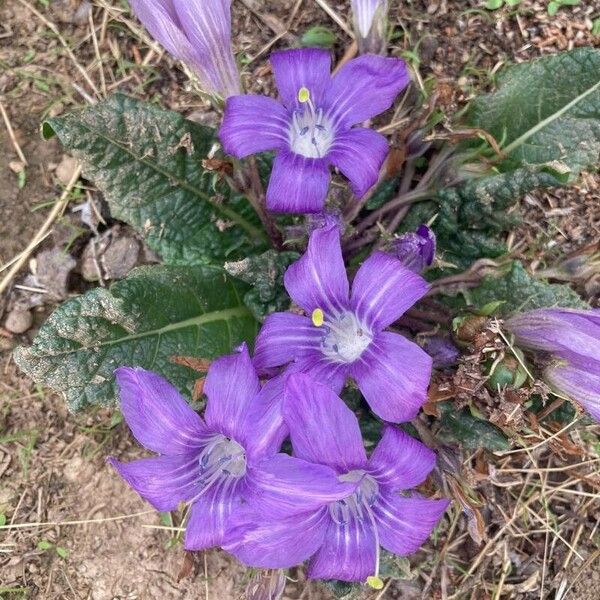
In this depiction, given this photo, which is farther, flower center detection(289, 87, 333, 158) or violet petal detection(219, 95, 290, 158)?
flower center detection(289, 87, 333, 158)

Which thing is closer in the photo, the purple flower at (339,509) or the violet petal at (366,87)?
the purple flower at (339,509)

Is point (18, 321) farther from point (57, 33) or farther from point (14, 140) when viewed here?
point (57, 33)

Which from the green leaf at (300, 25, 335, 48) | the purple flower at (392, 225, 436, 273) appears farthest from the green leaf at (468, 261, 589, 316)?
the green leaf at (300, 25, 335, 48)

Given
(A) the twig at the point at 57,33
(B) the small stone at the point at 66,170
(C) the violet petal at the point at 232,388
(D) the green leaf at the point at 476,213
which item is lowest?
(D) the green leaf at the point at 476,213

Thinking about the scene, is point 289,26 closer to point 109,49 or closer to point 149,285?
point 109,49

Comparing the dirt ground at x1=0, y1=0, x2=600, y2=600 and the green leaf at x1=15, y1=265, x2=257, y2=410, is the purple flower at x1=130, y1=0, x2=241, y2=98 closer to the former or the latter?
the green leaf at x1=15, y1=265, x2=257, y2=410

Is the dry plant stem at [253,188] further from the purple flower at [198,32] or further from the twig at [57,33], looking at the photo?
the twig at [57,33]

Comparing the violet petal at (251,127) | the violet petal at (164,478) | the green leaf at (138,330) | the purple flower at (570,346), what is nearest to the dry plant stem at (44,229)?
the green leaf at (138,330)
